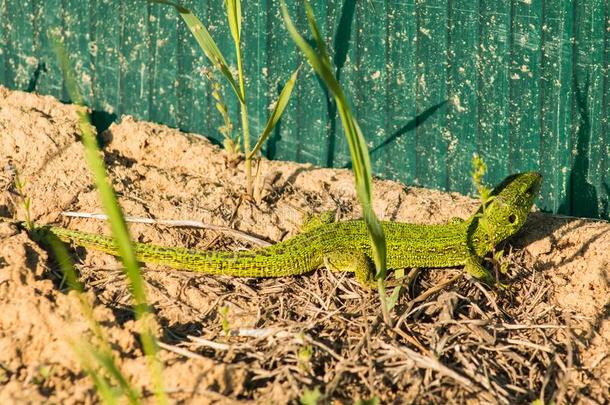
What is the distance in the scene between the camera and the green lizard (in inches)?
208

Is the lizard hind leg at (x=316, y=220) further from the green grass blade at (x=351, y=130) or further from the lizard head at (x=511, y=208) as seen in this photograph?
the green grass blade at (x=351, y=130)

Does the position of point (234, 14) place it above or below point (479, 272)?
above

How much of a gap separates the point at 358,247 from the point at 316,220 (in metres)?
0.43

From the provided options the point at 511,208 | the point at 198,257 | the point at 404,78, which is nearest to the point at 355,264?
the point at 198,257

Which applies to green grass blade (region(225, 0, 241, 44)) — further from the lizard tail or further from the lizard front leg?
the lizard front leg

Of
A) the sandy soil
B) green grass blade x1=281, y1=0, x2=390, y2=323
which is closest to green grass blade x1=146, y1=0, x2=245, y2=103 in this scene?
the sandy soil

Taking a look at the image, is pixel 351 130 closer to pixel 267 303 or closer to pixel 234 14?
pixel 267 303

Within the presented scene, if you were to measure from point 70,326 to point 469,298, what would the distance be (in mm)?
2347

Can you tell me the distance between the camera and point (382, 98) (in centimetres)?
644

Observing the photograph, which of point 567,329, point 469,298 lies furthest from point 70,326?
point 567,329

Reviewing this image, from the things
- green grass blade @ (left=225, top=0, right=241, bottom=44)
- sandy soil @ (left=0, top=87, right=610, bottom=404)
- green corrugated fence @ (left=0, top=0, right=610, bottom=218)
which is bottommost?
sandy soil @ (left=0, top=87, right=610, bottom=404)

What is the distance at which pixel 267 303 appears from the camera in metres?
5.16

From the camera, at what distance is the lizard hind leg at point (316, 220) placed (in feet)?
19.3

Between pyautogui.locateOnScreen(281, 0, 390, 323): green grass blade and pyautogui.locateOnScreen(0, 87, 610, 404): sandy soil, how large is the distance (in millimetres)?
539
